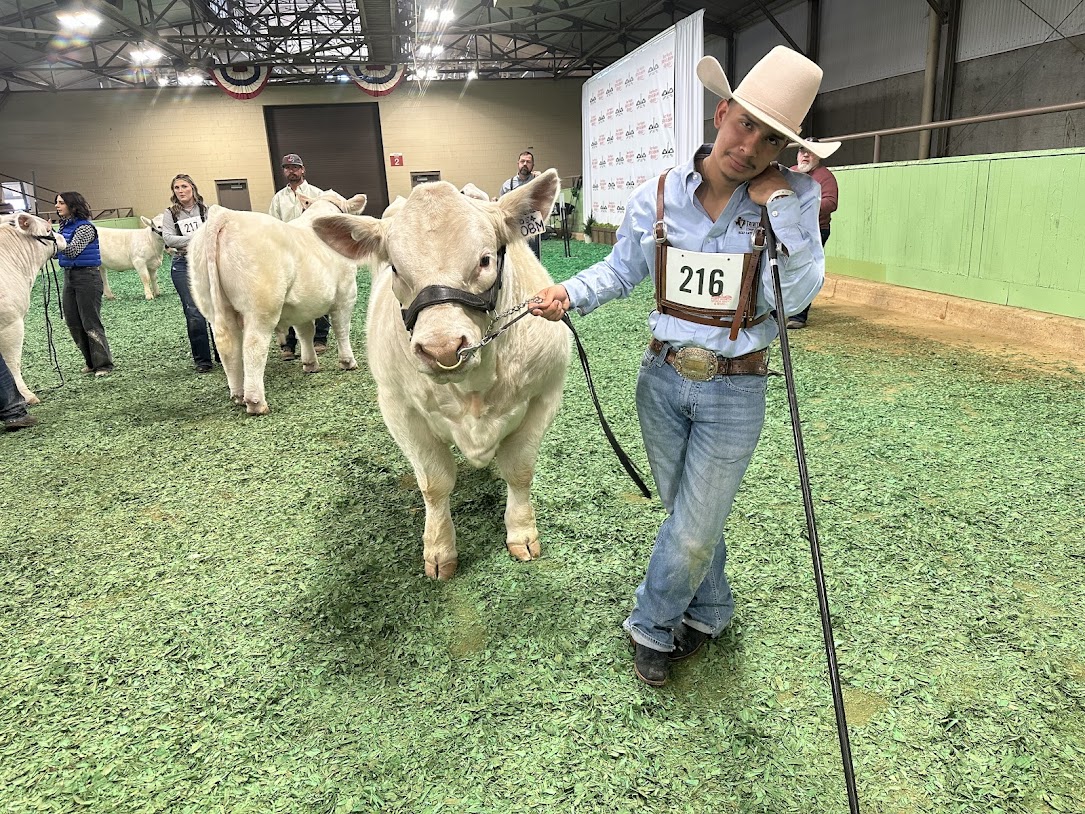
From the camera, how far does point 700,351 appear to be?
1.68 meters

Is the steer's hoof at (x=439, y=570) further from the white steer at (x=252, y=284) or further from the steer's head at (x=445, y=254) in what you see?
the white steer at (x=252, y=284)

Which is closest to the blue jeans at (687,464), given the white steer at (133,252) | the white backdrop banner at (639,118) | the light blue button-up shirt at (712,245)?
the light blue button-up shirt at (712,245)

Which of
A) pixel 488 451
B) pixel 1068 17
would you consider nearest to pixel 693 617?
pixel 488 451

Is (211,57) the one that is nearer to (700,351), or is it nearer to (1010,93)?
(1010,93)

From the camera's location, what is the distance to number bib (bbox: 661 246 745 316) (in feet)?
5.27

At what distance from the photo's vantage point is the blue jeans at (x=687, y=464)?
171 cm

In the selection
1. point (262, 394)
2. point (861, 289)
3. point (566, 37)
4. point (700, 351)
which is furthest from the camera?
point (566, 37)

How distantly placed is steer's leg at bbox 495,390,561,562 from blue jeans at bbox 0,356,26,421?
394 centimetres

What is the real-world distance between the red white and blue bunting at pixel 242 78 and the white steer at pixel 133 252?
9.62 meters

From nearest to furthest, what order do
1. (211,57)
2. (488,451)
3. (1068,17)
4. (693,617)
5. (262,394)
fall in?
1. (693,617)
2. (488,451)
3. (262,394)
4. (1068,17)
5. (211,57)

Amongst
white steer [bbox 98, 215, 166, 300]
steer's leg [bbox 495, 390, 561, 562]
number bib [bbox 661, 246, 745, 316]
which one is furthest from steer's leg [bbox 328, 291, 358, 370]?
white steer [bbox 98, 215, 166, 300]

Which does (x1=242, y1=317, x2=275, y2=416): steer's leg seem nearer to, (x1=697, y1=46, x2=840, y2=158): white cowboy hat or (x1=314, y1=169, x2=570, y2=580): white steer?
(x1=314, y1=169, x2=570, y2=580): white steer

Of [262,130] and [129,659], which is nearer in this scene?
[129,659]

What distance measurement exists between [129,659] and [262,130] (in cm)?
2366
